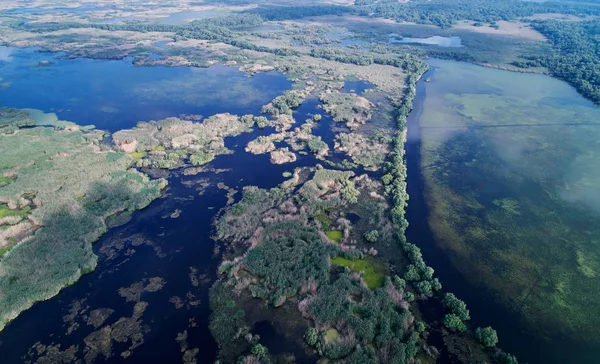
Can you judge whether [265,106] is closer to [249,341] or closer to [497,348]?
[249,341]

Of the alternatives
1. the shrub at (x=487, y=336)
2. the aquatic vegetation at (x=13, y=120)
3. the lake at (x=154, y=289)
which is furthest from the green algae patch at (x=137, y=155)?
the shrub at (x=487, y=336)

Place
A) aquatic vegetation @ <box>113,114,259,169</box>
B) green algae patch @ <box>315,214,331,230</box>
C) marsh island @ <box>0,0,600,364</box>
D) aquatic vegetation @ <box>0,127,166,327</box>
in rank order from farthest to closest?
aquatic vegetation @ <box>113,114,259,169</box>, green algae patch @ <box>315,214,331,230</box>, aquatic vegetation @ <box>0,127,166,327</box>, marsh island @ <box>0,0,600,364</box>

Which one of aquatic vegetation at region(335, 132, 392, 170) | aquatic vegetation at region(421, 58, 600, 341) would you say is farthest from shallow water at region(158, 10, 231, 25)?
aquatic vegetation at region(421, 58, 600, 341)

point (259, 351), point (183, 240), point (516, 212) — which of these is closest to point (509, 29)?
point (516, 212)

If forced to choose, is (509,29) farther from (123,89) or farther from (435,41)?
(123,89)

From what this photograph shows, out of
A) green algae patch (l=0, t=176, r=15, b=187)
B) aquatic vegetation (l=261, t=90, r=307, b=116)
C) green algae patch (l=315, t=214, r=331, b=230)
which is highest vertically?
aquatic vegetation (l=261, t=90, r=307, b=116)

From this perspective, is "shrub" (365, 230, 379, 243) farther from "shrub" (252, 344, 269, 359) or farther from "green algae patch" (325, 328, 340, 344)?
"shrub" (252, 344, 269, 359)
